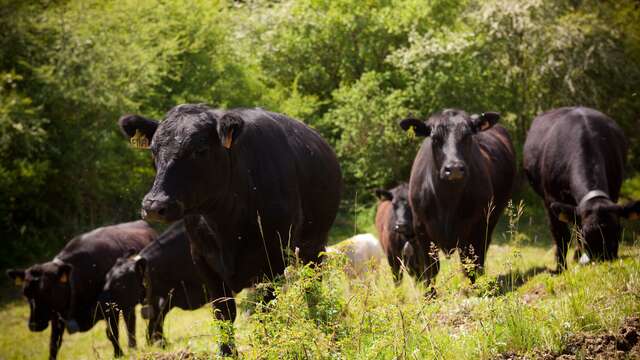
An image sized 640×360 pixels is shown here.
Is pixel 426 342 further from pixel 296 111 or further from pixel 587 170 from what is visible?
pixel 296 111

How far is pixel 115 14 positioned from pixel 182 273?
13063mm

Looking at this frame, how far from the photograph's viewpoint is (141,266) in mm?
10031

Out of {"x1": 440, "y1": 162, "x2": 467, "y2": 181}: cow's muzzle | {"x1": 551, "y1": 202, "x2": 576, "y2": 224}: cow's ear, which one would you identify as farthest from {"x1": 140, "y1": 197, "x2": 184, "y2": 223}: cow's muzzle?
{"x1": 551, "y1": 202, "x2": 576, "y2": 224}: cow's ear

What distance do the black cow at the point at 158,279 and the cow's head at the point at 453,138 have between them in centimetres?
419

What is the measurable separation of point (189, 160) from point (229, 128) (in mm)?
383

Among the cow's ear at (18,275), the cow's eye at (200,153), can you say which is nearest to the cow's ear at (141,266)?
the cow's ear at (18,275)

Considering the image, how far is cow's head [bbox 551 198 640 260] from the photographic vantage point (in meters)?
7.49

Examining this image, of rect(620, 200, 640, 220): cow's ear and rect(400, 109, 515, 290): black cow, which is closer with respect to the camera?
rect(620, 200, 640, 220): cow's ear

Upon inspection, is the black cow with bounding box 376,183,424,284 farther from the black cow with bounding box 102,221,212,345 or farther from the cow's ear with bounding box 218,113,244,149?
the cow's ear with bounding box 218,113,244,149

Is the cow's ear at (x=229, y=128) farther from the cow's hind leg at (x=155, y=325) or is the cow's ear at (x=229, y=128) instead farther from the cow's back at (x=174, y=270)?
the cow's back at (x=174, y=270)

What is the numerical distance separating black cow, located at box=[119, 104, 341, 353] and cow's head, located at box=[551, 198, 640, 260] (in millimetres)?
3572

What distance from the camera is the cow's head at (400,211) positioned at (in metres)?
10.3

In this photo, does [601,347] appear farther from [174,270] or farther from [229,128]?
[174,270]

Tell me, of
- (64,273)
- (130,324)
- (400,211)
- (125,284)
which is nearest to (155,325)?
(130,324)
